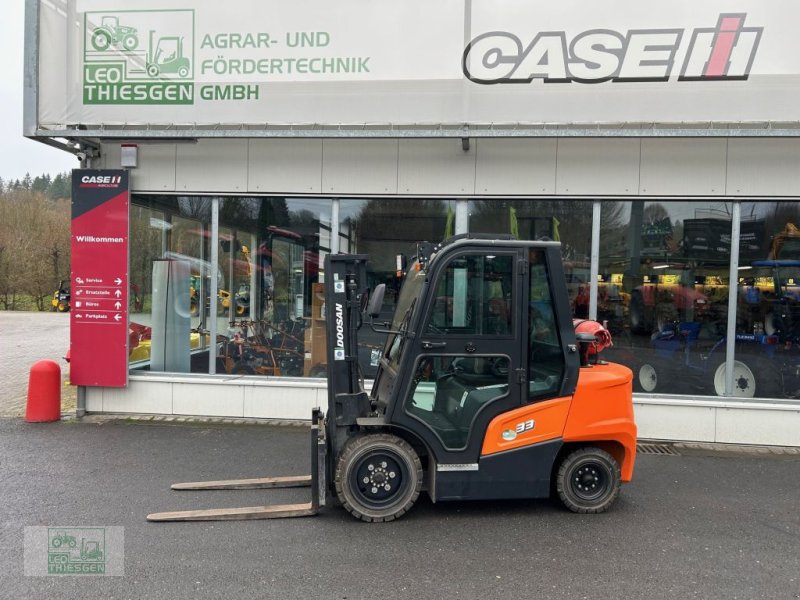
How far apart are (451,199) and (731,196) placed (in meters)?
3.49

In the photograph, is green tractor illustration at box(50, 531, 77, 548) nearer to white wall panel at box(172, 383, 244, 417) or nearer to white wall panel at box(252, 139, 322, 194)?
white wall panel at box(172, 383, 244, 417)

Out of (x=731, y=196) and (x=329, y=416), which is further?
(x=731, y=196)

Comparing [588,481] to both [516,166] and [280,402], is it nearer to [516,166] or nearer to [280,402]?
[516,166]

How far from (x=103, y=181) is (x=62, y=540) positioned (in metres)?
5.09

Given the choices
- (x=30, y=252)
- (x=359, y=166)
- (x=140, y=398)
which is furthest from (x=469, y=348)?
(x=30, y=252)

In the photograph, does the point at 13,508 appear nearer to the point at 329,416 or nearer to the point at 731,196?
the point at 329,416

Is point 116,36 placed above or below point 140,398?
above

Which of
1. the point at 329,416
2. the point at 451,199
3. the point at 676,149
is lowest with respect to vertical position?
the point at 329,416

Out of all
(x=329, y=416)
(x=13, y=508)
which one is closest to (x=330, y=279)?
(x=329, y=416)

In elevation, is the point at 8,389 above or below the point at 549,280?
below

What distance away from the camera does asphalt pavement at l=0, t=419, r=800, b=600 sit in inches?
134

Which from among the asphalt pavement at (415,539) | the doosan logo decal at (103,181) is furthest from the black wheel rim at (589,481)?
the doosan logo decal at (103,181)

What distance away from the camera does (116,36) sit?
7254 mm

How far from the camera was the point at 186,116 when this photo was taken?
285 inches
